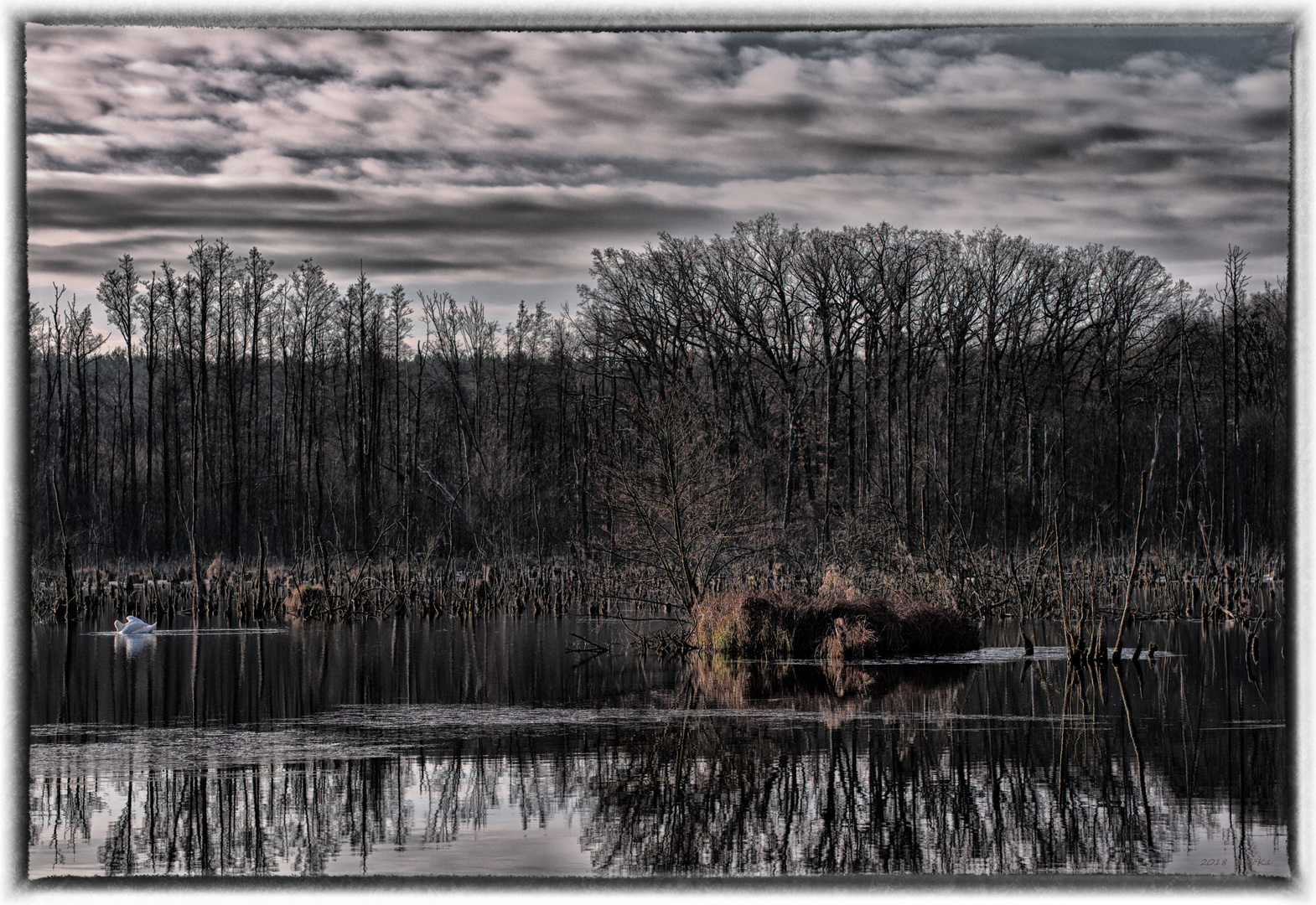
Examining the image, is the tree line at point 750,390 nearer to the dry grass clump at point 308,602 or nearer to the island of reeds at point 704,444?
the island of reeds at point 704,444

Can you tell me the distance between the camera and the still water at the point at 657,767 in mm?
7215

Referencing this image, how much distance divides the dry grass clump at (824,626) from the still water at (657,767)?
65 cm

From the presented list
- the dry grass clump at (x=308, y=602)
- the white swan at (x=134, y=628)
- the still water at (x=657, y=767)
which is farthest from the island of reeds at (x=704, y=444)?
the still water at (x=657, y=767)

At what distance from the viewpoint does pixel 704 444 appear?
2833 cm

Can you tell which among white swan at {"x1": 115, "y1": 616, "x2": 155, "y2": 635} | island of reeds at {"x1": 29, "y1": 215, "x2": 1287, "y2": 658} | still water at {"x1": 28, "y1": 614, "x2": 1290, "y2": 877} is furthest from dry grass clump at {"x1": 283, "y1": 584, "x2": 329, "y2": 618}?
still water at {"x1": 28, "y1": 614, "x2": 1290, "y2": 877}

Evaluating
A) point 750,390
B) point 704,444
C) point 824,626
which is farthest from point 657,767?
point 750,390

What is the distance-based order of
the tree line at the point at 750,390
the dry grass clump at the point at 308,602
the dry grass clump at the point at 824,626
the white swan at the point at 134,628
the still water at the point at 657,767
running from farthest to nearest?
the tree line at the point at 750,390, the dry grass clump at the point at 308,602, the white swan at the point at 134,628, the dry grass clump at the point at 824,626, the still water at the point at 657,767

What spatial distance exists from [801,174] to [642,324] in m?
27.4

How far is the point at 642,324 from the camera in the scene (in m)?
39.2

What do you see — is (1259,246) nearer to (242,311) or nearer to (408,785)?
(408,785)

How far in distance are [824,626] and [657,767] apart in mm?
8778

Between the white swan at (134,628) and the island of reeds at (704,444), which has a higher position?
the island of reeds at (704,444)

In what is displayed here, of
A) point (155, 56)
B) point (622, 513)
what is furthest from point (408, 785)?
point (622, 513)

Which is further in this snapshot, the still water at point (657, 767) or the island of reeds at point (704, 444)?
the island of reeds at point (704, 444)
